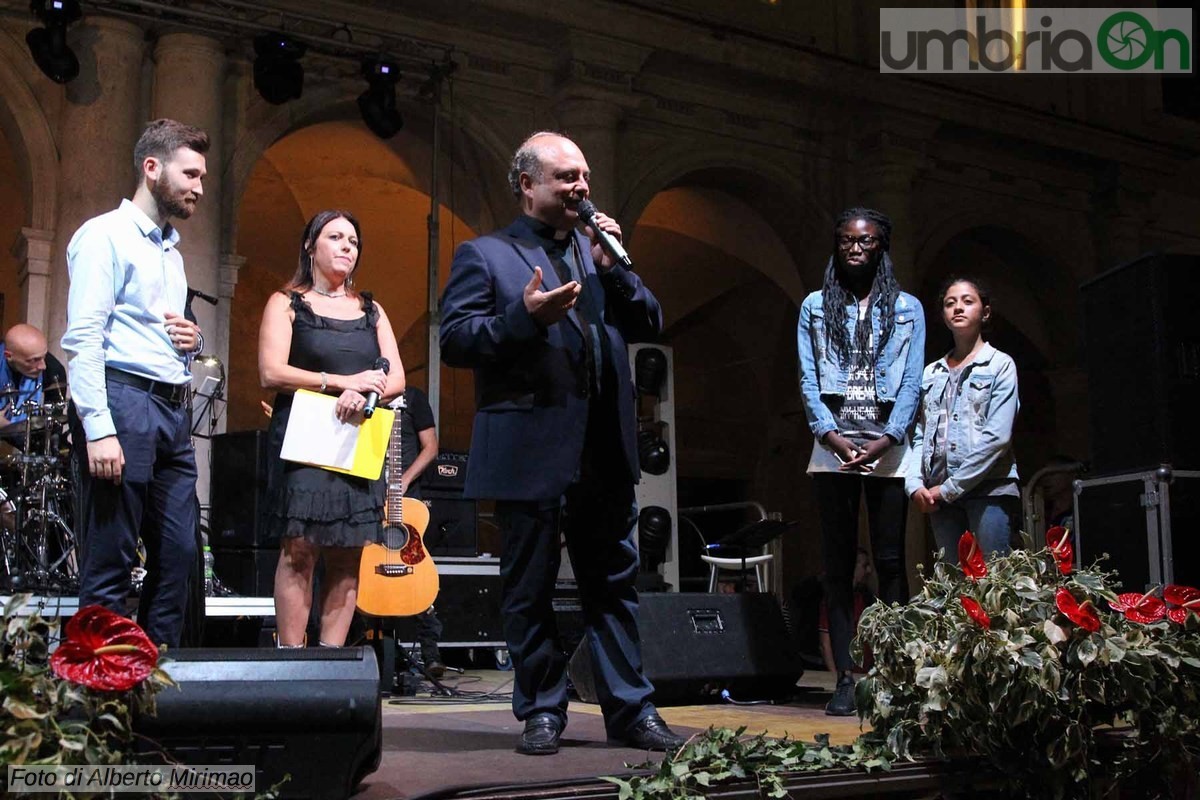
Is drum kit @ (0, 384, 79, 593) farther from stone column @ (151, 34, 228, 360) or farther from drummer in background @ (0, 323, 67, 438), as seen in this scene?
stone column @ (151, 34, 228, 360)

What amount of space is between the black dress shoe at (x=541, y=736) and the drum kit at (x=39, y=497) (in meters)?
3.85

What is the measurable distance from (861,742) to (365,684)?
3.53 feet

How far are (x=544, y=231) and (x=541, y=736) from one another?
1.16 meters

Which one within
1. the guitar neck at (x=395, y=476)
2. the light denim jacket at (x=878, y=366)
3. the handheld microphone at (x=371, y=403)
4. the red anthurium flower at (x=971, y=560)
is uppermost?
the light denim jacket at (x=878, y=366)

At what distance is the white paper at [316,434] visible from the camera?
3275 millimetres

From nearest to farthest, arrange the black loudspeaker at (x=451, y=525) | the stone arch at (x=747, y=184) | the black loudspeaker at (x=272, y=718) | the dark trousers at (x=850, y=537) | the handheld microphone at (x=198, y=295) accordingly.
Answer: the black loudspeaker at (x=272, y=718) → the dark trousers at (x=850, y=537) → the handheld microphone at (x=198, y=295) → the black loudspeaker at (x=451, y=525) → the stone arch at (x=747, y=184)

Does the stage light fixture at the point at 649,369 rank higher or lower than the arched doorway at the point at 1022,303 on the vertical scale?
lower

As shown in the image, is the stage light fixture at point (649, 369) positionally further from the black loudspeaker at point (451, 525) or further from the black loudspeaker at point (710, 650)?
the black loudspeaker at point (710, 650)

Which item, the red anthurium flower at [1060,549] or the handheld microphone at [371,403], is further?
the handheld microphone at [371,403]

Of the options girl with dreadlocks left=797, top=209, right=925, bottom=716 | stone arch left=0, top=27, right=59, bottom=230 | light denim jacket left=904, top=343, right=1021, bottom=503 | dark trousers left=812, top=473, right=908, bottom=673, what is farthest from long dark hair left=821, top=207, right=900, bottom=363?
stone arch left=0, top=27, right=59, bottom=230

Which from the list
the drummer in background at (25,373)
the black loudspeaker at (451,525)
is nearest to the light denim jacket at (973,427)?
the black loudspeaker at (451,525)

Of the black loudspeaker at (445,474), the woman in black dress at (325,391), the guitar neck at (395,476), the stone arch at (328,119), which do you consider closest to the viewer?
the woman in black dress at (325,391)

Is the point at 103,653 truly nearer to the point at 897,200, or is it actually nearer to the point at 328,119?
the point at 328,119

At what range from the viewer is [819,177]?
37.4 feet
